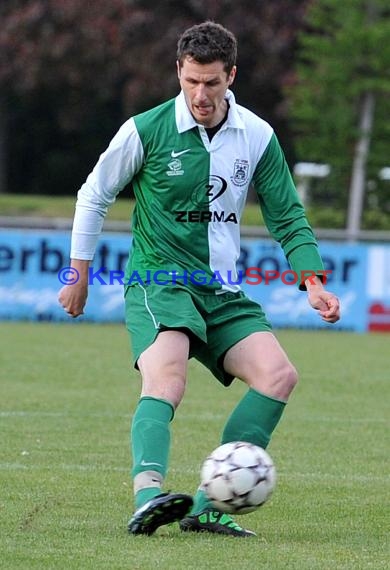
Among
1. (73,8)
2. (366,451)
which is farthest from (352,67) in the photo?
(366,451)

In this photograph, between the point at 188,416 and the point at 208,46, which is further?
the point at 188,416

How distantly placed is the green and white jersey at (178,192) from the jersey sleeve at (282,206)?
0.08 metres

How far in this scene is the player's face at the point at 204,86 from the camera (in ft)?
18.7

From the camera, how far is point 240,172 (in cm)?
604

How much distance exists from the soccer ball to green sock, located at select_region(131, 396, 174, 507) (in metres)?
0.20

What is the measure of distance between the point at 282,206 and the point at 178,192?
0.48m

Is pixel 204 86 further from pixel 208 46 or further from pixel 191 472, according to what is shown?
pixel 191 472

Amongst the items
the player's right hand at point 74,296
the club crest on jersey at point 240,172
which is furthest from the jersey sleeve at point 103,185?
the club crest on jersey at point 240,172

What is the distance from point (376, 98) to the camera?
84.2ft

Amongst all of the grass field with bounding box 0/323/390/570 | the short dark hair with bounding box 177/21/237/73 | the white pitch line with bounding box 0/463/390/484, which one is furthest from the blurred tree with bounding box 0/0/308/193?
the short dark hair with bounding box 177/21/237/73

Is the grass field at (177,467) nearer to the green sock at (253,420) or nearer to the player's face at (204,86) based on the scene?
the green sock at (253,420)

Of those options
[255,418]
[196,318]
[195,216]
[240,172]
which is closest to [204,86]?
[240,172]

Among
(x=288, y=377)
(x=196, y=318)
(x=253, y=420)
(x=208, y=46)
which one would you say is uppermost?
(x=208, y=46)

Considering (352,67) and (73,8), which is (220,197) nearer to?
(352,67)
